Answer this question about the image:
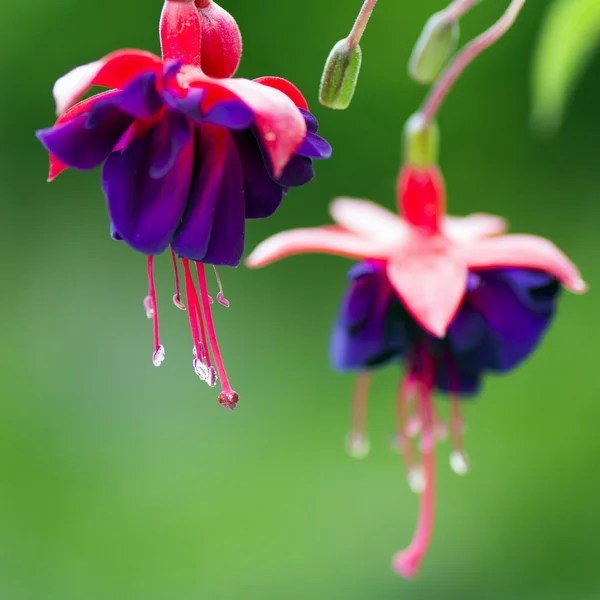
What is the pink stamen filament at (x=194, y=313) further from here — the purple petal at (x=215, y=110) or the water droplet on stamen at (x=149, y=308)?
the purple petal at (x=215, y=110)

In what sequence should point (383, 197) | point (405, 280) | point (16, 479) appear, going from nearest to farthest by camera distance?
point (405, 280)
point (16, 479)
point (383, 197)

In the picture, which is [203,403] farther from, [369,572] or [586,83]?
[586,83]

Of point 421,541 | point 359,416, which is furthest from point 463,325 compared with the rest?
point 359,416

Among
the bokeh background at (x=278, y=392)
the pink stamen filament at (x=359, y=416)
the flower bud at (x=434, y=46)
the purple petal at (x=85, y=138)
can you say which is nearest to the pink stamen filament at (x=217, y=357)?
the purple petal at (x=85, y=138)

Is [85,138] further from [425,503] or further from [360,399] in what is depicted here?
[360,399]

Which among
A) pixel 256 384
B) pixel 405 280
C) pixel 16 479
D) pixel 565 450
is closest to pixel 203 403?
pixel 256 384

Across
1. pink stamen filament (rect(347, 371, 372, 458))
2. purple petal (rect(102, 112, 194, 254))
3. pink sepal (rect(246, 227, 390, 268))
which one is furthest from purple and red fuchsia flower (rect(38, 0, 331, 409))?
pink stamen filament (rect(347, 371, 372, 458))
